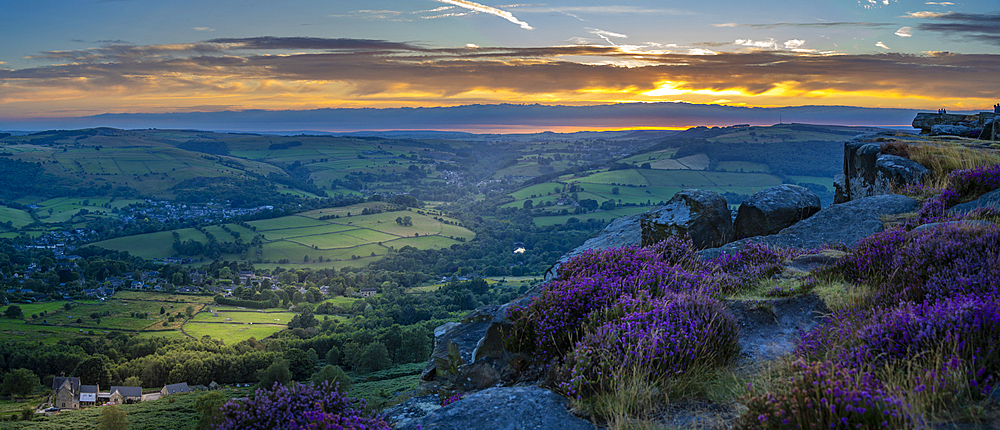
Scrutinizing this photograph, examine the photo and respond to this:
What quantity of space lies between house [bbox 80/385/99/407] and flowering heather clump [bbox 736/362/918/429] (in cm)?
9082

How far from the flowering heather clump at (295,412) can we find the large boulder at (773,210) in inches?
394

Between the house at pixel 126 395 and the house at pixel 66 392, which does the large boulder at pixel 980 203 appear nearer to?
the house at pixel 126 395

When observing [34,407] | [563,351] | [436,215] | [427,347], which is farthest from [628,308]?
[436,215]

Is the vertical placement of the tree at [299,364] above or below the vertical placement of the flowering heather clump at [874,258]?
below

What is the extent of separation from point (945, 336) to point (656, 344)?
2.16 metres

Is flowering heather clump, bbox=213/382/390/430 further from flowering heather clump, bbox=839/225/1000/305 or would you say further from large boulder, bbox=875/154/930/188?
large boulder, bbox=875/154/930/188

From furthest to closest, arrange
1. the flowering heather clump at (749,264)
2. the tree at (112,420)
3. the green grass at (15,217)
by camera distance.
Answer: the green grass at (15,217) < the tree at (112,420) < the flowering heather clump at (749,264)

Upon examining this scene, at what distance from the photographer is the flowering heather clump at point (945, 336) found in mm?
3432

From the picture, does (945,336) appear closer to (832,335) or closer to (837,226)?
(832,335)

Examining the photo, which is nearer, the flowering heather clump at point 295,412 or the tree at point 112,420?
the flowering heather clump at point 295,412

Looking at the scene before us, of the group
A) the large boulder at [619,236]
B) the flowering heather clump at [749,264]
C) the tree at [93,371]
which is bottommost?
the tree at [93,371]

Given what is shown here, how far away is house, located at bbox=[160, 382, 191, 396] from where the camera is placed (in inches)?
2726

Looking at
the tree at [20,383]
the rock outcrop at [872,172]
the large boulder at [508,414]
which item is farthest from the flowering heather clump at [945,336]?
the tree at [20,383]

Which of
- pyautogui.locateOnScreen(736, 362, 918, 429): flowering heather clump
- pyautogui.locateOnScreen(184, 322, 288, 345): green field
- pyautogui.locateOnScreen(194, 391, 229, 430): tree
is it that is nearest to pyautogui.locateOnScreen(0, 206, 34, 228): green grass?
pyautogui.locateOnScreen(184, 322, 288, 345): green field
